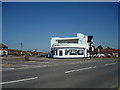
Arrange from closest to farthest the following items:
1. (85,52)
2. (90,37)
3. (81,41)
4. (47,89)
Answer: (47,89)
(85,52)
(81,41)
(90,37)

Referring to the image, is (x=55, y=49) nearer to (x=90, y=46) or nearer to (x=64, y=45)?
(x=64, y=45)

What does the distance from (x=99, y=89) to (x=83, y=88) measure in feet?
2.46

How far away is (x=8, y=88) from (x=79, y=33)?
54255 millimetres

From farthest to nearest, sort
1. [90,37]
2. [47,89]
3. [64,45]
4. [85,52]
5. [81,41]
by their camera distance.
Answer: [90,37] < [81,41] < [85,52] < [64,45] < [47,89]

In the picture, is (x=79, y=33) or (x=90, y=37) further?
(x=90, y=37)

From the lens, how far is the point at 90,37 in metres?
65.7

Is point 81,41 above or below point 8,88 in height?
above

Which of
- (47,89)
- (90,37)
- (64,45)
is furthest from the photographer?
(90,37)

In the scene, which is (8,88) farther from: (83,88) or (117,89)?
(117,89)

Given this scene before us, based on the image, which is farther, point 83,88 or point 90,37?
point 90,37

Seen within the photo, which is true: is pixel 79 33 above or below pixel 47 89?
above

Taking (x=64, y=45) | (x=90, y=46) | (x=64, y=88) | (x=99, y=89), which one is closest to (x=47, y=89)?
(x=64, y=88)

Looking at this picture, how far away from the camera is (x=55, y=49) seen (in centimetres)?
5212

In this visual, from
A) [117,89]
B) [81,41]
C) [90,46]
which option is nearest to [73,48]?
[81,41]
